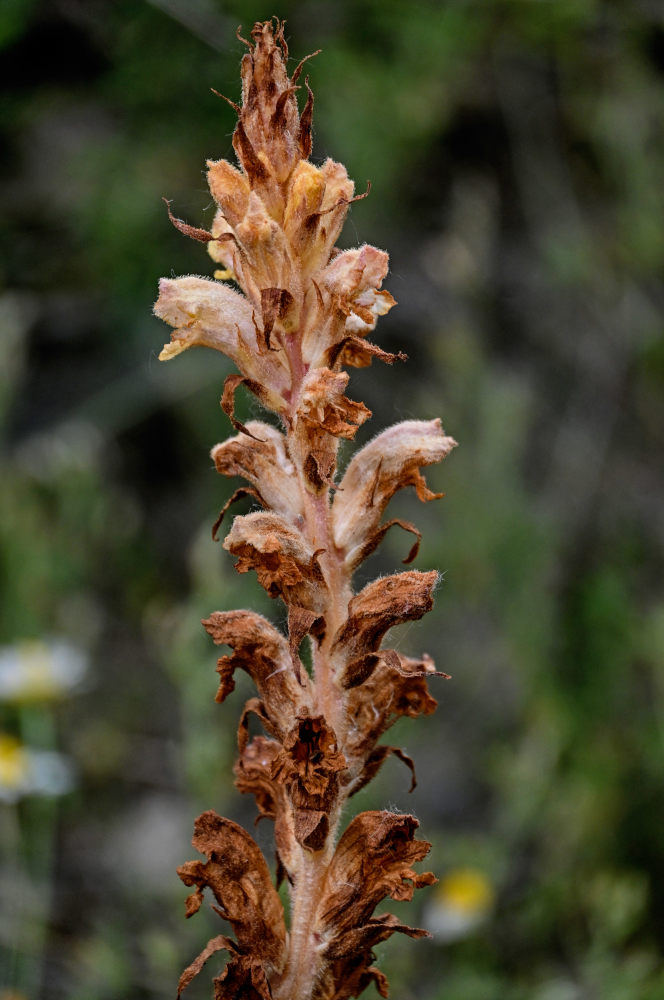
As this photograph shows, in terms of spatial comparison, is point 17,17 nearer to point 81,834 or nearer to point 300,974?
point 81,834

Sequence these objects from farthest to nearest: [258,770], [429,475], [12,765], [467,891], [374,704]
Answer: [429,475]
[12,765]
[467,891]
[258,770]
[374,704]

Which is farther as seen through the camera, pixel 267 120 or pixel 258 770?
pixel 258 770

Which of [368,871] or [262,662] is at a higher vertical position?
[262,662]

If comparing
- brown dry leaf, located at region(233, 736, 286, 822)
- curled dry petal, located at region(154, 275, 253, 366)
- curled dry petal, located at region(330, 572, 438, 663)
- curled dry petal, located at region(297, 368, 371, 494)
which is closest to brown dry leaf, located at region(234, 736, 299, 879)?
brown dry leaf, located at region(233, 736, 286, 822)

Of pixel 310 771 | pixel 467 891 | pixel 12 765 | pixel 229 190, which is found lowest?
pixel 310 771

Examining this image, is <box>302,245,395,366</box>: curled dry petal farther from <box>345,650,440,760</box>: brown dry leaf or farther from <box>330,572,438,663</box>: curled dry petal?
<box>345,650,440,760</box>: brown dry leaf

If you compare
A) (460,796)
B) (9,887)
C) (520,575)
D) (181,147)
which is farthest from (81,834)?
(181,147)

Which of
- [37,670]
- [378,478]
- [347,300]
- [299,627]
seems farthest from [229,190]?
[37,670]

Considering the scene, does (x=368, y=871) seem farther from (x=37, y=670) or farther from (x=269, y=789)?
(x=37, y=670)
